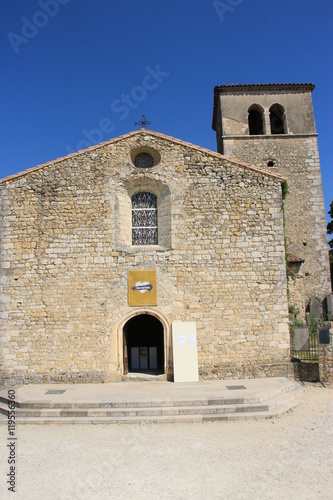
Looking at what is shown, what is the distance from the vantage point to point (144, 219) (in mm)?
12078

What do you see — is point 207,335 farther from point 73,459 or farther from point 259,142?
point 259,142

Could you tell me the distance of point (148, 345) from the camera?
1287 centimetres

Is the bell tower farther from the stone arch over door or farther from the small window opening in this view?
the stone arch over door

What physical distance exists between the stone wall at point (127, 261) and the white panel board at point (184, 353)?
0.27 metres

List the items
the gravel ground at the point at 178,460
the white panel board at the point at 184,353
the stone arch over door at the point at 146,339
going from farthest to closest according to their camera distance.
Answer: the stone arch over door at the point at 146,339 → the white panel board at the point at 184,353 → the gravel ground at the point at 178,460

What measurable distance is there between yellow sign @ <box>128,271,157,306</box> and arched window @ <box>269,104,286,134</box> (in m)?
14.2

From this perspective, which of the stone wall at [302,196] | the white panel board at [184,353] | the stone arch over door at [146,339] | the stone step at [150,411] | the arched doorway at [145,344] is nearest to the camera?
the stone step at [150,411]

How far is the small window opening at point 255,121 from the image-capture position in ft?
70.4

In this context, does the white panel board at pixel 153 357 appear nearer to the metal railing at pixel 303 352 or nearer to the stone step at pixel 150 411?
the stone step at pixel 150 411

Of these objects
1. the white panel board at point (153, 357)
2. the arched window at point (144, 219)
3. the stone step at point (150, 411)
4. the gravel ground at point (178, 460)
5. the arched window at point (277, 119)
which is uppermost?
the arched window at point (277, 119)

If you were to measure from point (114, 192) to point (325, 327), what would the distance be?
7291 mm

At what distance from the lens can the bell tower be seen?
19406 mm

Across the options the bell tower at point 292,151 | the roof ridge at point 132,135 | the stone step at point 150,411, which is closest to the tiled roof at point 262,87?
the bell tower at point 292,151

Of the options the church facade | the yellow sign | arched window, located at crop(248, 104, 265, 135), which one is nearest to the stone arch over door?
the church facade
